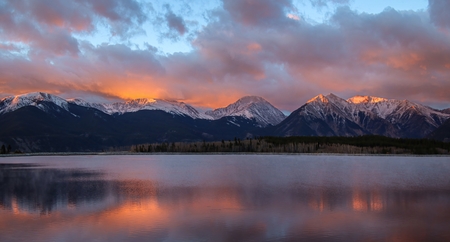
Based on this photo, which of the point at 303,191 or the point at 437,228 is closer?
the point at 437,228

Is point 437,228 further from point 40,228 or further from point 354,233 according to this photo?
point 40,228

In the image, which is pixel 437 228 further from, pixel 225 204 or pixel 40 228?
pixel 40 228

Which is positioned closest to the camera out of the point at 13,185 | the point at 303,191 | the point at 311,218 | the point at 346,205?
the point at 311,218

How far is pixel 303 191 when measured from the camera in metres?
43.6

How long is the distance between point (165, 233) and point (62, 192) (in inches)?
920

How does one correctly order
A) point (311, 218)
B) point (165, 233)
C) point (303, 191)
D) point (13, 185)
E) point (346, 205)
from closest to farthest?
1. point (165, 233)
2. point (311, 218)
3. point (346, 205)
4. point (303, 191)
5. point (13, 185)

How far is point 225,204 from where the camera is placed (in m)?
34.9

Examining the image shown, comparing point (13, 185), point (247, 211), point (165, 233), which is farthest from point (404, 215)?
point (13, 185)

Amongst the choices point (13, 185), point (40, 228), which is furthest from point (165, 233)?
point (13, 185)

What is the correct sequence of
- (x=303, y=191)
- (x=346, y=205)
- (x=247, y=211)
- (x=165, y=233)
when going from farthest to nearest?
(x=303, y=191) → (x=346, y=205) → (x=247, y=211) → (x=165, y=233)

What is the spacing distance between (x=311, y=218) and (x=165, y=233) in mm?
10254

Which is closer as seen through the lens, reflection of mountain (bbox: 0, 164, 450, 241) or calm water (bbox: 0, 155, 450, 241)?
calm water (bbox: 0, 155, 450, 241)

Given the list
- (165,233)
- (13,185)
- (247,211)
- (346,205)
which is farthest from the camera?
(13,185)

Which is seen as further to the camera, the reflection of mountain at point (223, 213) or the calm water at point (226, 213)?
the reflection of mountain at point (223, 213)
